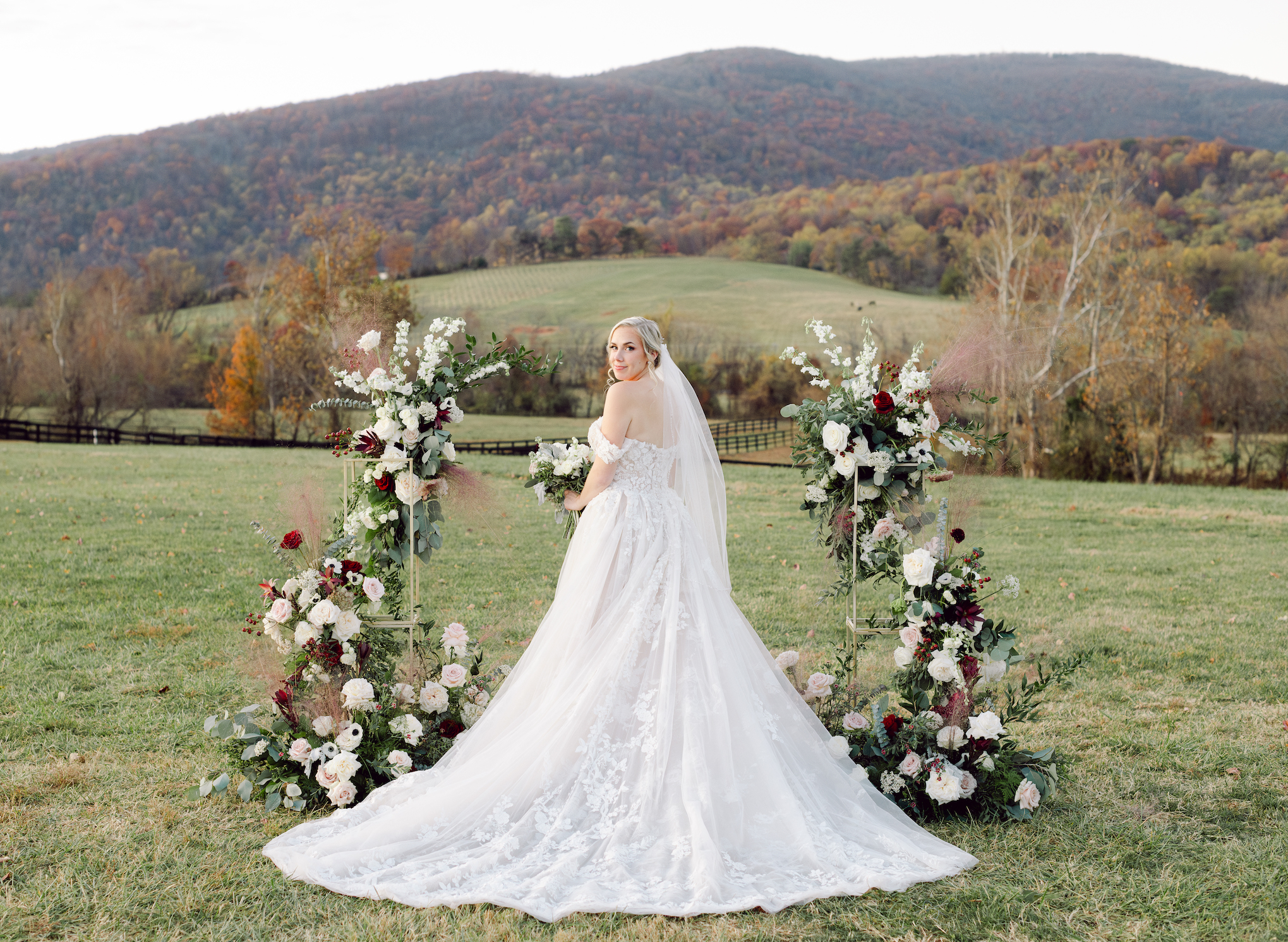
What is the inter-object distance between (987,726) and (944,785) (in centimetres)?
37

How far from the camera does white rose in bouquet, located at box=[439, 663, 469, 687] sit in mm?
5270

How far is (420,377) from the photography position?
521cm

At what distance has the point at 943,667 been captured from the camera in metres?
4.84

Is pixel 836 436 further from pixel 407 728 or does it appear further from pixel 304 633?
pixel 304 633

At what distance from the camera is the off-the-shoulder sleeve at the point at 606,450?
4969mm

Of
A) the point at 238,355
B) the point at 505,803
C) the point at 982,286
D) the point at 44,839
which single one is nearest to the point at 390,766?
the point at 505,803

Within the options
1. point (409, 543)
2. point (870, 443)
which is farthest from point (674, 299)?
point (409, 543)

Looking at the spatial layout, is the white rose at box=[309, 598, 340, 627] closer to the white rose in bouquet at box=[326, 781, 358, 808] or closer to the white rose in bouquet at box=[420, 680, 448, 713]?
the white rose in bouquet at box=[420, 680, 448, 713]

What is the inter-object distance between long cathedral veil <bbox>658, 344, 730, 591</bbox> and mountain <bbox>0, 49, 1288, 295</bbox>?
6427 cm

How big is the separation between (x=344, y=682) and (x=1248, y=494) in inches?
814

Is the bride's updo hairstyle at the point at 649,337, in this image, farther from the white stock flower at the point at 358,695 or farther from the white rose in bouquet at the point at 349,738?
the white rose in bouquet at the point at 349,738

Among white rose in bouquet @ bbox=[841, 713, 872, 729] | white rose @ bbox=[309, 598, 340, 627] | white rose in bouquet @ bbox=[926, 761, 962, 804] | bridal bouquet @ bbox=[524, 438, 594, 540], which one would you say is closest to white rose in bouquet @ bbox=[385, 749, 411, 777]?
white rose @ bbox=[309, 598, 340, 627]

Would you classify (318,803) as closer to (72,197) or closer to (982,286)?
(982,286)

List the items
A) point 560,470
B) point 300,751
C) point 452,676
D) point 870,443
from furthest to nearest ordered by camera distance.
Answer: point 560,470, point 452,676, point 870,443, point 300,751
